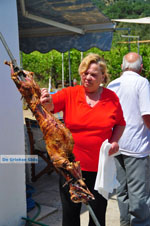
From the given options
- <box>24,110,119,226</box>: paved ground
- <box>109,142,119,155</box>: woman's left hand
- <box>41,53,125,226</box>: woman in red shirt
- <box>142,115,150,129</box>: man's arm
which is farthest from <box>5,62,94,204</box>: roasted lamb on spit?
<box>24,110,119,226</box>: paved ground

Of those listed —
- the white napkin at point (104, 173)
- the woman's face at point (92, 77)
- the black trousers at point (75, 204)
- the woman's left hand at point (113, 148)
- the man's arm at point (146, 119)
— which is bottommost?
the black trousers at point (75, 204)

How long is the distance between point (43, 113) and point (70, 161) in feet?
1.04

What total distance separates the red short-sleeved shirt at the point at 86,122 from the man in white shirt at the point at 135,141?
0.54m

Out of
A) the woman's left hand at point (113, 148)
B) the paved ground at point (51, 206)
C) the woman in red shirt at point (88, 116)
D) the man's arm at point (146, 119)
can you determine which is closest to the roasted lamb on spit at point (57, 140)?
the woman in red shirt at point (88, 116)

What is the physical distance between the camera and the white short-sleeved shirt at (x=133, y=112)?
2.72m

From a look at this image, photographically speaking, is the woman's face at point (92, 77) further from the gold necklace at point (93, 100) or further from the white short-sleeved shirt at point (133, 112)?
the white short-sleeved shirt at point (133, 112)

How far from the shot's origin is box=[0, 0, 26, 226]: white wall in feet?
9.18

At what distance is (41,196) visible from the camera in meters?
4.12

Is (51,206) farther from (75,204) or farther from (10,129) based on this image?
(75,204)

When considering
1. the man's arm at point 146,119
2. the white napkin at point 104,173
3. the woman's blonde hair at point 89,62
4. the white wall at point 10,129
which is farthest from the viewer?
the white wall at point 10,129

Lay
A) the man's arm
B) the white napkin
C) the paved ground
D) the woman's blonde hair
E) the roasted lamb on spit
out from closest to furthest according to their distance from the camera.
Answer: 1. the roasted lamb on spit
2. the white napkin
3. the woman's blonde hair
4. the man's arm
5. the paved ground

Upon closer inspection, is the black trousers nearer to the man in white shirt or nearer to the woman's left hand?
the woman's left hand

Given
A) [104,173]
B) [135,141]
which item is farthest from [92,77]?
[135,141]

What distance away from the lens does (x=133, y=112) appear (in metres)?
2.77
